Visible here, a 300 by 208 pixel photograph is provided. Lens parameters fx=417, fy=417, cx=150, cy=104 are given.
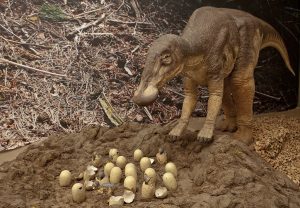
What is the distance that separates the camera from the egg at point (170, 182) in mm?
1981

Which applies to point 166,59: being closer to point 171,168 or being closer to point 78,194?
point 171,168

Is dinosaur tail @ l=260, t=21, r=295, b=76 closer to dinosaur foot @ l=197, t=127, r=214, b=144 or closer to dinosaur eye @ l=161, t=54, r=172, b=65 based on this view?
dinosaur foot @ l=197, t=127, r=214, b=144

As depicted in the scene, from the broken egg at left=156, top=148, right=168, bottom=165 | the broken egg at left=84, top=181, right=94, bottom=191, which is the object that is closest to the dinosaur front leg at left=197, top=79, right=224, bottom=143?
the broken egg at left=156, top=148, right=168, bottom=165

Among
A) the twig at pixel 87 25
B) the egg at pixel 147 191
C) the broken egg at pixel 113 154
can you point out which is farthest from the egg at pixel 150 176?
the twig at pixel 87 25

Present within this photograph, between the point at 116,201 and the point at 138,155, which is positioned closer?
the point at 116,201

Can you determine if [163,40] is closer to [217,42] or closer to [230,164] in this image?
[217,42]

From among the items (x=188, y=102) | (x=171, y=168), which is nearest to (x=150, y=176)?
(x=171, y=168)

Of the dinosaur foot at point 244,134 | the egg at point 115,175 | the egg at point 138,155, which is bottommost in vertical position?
the dinosaur foot at point 244,134

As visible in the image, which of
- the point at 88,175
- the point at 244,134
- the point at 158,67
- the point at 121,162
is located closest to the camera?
the point at 158,67

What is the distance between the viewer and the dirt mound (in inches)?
70.6

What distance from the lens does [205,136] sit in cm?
226

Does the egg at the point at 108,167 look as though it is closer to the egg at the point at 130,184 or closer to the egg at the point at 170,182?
the egg at the point at 130,184

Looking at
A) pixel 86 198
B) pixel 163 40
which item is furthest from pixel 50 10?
pixel 86 198

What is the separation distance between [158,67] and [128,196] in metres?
0.62
